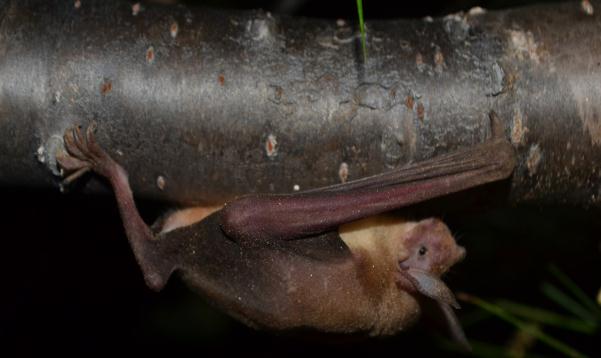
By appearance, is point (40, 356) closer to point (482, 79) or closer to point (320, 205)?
point (320, 205)

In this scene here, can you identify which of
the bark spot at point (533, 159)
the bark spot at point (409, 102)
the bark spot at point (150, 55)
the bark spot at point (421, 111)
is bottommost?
the bark spot at point (533, 159)

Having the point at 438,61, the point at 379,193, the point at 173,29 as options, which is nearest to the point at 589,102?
Result: the point at 438,61

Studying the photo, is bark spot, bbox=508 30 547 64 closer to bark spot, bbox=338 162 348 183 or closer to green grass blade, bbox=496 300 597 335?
bark spot, bbox=338 162 348 183

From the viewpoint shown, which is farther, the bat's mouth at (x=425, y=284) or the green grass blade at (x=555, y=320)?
the green grass blade at (x=555, y=320)

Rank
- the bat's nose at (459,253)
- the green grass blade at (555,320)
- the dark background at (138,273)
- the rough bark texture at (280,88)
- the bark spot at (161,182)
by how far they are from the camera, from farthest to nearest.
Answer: the dark background at (138,273) → the green grass blade at (555,320) → the bat's nose at (459,253) → the bark spot at (161,182) → the rough bark texture at (280,88)

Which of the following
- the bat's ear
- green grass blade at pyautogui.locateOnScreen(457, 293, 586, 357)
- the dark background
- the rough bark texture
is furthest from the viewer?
the dark background

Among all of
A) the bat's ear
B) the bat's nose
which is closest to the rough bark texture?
the bat's ear

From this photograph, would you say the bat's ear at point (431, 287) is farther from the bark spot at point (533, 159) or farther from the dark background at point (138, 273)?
the dark background at point (138, 273)

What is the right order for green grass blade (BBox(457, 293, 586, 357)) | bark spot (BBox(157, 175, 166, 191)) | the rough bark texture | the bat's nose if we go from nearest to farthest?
1. the rough bark texture
2. bark spot (BBox(157, 175, 166, 191))
3. green grass blade (BBox(457, 293, 586, 357))
4. the bat's nose

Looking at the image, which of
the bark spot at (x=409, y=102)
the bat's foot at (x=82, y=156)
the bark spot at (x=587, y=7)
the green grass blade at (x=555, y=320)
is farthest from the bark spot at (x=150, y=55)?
the green grass blade at (x=555, y=320)
